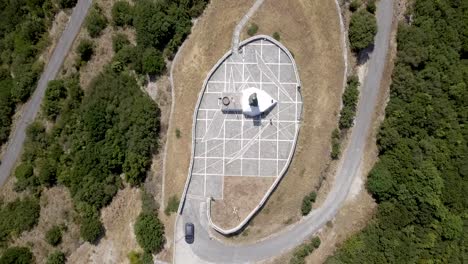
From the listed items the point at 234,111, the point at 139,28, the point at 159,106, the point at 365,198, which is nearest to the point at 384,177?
the point at 365,198

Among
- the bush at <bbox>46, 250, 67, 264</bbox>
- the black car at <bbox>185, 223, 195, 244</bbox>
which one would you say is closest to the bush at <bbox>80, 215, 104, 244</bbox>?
the bush at <bbox>46, 250, 67, 264</bbox>

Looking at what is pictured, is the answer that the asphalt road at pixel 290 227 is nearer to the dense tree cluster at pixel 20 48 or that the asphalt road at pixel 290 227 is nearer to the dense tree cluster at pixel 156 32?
the dense tree cluster at pixel 156 32

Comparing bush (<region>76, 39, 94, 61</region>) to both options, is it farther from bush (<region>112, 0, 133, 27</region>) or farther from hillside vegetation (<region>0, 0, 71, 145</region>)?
hillside vegetation (<region>0, 0, 71, 145</region>)

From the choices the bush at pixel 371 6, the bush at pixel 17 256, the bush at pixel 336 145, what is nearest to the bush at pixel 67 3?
the bush at pixel 17 256

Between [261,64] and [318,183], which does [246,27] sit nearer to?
[261,64]

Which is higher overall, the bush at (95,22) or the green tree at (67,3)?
the green tree at (67,3)

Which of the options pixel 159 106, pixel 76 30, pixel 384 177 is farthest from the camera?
pixel 76 30
